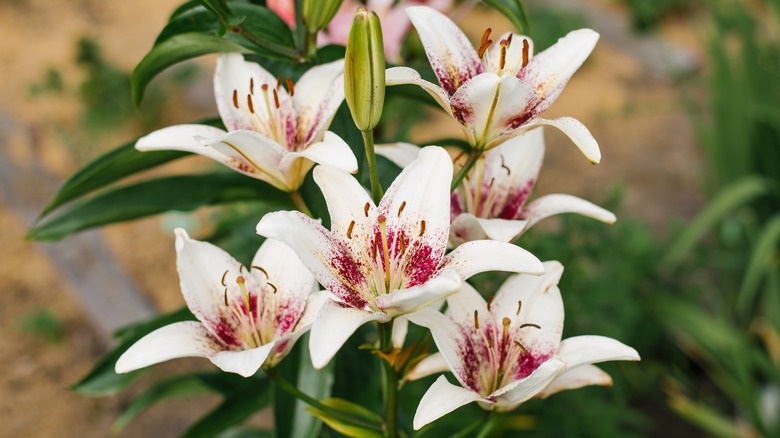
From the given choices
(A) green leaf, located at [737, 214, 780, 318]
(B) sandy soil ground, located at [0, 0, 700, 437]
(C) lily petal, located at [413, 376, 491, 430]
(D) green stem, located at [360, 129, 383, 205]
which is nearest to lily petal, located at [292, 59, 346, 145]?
(D) green stem, located at [360, 129, 383, 205]

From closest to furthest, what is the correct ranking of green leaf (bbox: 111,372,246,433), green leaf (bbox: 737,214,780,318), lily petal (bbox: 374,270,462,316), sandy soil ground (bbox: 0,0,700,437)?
lily petal (bbox: 374,270,462,316)
green leaf (bbox: 111,372,246,433)
green leaf (bbox: 737,214,780,318)
sandy soil ground (bbox: 0,0,700,437)

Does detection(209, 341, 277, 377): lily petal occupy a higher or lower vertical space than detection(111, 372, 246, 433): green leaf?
higher

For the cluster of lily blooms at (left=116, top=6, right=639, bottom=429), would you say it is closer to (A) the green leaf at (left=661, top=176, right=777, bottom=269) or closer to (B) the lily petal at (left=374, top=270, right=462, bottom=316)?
(B) the lily petal at (left=374, top=270, right=462, bottom=316)

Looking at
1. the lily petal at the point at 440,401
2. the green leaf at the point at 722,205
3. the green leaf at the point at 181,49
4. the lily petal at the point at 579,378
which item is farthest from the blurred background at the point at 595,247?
the green leaf at the point at 181,49

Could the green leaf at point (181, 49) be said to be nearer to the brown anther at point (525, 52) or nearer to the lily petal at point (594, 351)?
the brown anther at point (525, 52)

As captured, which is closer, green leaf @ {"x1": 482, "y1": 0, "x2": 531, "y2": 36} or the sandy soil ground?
green leaf @ {"x1": 482, "y1": 0, "x2": 531, "y2": 36}

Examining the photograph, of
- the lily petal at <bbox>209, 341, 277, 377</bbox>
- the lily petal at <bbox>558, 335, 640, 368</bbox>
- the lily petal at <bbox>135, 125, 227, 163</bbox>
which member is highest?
the lily petal at <bbox>135, 125, 227, 163</bbox>
